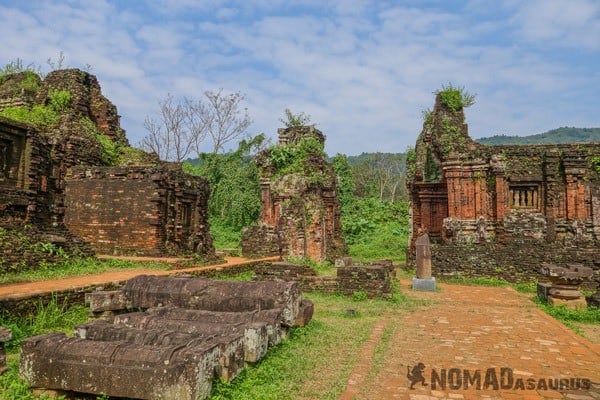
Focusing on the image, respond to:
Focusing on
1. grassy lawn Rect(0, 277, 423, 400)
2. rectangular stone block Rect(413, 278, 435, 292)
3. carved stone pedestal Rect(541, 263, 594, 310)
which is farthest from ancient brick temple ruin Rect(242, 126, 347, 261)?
carved stone pedestal Rect(541, 263, 594, 310)

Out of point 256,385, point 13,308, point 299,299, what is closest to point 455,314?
point 299,299

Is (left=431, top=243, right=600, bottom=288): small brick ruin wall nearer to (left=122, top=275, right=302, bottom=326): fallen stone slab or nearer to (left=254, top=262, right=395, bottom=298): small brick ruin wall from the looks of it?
(left=254, top=262, right=395, bottom=298): small brick ruin wall

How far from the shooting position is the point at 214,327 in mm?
5988

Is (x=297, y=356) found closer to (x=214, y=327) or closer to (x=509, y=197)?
(x=214, y=327)

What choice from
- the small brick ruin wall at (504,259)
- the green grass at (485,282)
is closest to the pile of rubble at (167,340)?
the green grass at (485,282)

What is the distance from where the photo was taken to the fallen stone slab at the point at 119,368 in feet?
13.7

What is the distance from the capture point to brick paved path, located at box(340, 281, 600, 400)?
17.1ft

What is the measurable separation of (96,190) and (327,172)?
9.72 metres

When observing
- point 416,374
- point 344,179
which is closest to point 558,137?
point 344,179

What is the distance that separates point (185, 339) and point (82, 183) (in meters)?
14.5

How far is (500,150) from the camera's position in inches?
741

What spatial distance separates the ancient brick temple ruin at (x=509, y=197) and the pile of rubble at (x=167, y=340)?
464 inches

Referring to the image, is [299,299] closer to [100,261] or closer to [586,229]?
[100,261]

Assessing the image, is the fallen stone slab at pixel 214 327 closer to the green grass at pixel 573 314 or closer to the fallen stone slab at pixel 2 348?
the fallen stone slab at pixel 2 348
